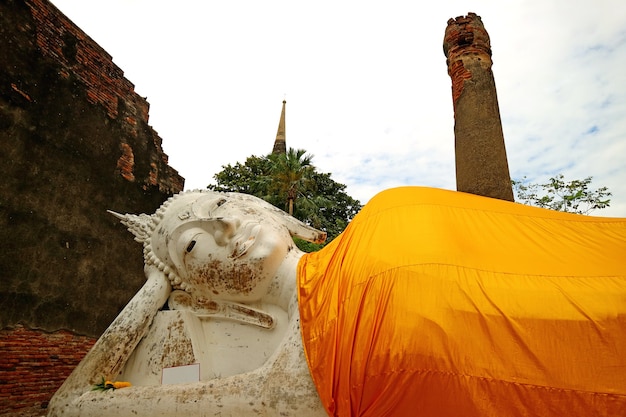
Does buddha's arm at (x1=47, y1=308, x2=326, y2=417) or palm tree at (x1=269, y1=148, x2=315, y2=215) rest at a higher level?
palm tree at (x1=269, y1=148, x2=315, y2=215)

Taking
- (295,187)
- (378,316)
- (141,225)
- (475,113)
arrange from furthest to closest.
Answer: (295,187), (475,113), (141,225), (378,316)

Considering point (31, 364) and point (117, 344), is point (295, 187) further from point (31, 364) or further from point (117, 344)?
point (117, 344)

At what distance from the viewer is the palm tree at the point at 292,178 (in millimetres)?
14352

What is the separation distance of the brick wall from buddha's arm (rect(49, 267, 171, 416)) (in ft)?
13.2

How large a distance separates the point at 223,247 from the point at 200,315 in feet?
1.28

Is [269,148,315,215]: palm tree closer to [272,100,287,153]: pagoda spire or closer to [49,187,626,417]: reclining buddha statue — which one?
[272,100,287,153]: pagoda spire

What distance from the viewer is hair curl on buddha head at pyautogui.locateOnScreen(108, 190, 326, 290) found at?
7.09 ft

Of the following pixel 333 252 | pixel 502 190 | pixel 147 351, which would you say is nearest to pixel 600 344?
pixel 333 252

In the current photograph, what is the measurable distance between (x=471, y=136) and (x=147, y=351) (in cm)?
383

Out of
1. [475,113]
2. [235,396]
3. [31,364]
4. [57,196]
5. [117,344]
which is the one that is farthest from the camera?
[57,196]

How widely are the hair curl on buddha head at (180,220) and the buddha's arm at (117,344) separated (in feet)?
0.21

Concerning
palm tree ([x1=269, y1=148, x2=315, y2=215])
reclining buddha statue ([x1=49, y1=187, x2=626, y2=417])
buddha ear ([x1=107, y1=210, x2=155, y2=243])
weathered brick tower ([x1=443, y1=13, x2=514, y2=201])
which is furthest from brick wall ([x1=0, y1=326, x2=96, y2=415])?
palm tree ([x1=269, y1=148, x2=315, y2=215])

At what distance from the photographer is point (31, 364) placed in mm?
5203

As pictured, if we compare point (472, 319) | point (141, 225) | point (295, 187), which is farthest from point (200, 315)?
point (295, 187)
